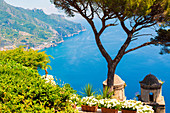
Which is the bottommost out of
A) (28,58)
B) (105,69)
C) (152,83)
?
(152,83)

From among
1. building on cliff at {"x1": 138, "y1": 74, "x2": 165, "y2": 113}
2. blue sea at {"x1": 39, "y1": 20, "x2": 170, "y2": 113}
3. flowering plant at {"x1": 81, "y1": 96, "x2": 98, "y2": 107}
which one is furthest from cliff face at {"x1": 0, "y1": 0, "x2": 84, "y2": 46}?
→ flowering plant at {"x1": 81, "y1": 96, "x2": 98, "y2": 107}

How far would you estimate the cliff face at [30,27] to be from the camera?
106312mm

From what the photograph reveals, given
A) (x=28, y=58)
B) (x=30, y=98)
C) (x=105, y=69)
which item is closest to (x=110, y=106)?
(x=30, y=98)

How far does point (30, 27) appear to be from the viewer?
426 ft

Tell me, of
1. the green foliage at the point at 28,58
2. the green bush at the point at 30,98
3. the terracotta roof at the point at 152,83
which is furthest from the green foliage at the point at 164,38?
the green bush at the point at 30,98

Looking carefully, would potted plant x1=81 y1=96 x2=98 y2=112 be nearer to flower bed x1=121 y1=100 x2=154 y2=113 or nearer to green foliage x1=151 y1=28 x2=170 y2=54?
flower bed x1=121 y1=100 x2=154 y2=113

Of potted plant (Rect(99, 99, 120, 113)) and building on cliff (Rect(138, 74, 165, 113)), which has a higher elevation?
building on cliff (Rect(138, 74, 165, 113))

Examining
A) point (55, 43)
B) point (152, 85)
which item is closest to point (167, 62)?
point (152, 85)

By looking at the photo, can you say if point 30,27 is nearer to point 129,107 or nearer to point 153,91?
point 153,91

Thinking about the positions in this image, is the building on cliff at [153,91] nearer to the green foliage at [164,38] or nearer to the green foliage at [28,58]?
the green foliage at [164,38]

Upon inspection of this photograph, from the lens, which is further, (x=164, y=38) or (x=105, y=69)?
(x=105, y=69)

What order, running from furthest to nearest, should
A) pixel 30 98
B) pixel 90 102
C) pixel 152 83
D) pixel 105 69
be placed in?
pixel 105 69 < pixel 152 83 < pixel 90 102 < pixel 30 98

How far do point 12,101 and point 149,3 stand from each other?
16.7 ft

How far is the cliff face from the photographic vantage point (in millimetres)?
106312
